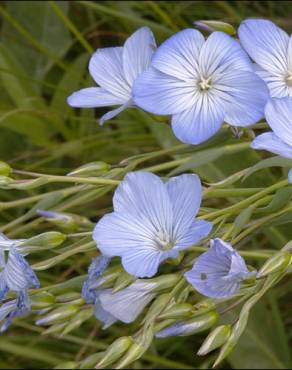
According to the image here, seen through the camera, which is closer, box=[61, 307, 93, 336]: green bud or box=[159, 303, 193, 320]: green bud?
box=[159, 303, 193, 320]: green bud

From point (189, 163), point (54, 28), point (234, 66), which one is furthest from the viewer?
point (54, 28)

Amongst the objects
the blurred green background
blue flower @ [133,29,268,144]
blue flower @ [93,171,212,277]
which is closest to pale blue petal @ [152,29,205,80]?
blue flower @ [133,29,268,144]

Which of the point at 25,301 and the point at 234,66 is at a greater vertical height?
the point at 234,66

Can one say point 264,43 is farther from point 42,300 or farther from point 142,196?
point 42,300

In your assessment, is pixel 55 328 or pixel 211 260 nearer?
pixel 211 260

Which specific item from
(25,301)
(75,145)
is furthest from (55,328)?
(75,145)

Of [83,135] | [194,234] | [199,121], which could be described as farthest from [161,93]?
[83,135]

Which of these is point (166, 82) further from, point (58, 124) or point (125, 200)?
point (58, 124)

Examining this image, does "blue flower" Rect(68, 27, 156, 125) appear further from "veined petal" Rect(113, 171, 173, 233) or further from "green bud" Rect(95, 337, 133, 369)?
"green bud" Rect(95, 337, 133, 369)

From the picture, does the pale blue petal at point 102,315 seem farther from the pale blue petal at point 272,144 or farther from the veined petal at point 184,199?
the pale blue petal at point 272,144
